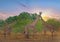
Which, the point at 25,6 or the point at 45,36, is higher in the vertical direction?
the point at 25,6

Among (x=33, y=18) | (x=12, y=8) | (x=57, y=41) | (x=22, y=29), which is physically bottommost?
(x=57, y=41)

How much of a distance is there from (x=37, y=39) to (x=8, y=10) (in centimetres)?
60

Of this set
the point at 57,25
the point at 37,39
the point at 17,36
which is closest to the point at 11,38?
the point at 17,36

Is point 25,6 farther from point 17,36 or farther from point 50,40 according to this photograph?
point 50,40

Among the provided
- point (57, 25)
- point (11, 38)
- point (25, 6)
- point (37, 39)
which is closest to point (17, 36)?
point (11, 38)

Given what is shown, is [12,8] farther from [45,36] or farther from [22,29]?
[45,36]

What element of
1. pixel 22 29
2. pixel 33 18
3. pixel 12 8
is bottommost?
pixel 22 29

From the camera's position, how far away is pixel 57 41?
2430 mm

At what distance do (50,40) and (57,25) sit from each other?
0.79 ft

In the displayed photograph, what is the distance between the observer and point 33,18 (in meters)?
2.46

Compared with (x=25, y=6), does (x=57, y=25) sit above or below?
below

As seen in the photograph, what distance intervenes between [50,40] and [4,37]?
665 mm

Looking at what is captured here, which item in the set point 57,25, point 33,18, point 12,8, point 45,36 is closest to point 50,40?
point 45,36

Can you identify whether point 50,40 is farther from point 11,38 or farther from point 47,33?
point 11,38
